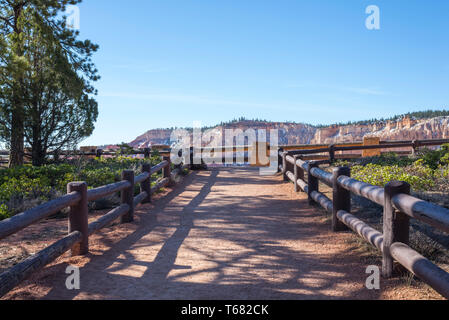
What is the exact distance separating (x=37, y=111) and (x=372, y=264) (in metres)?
12.9

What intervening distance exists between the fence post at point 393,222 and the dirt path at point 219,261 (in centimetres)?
36

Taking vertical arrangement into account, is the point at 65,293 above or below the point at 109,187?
below

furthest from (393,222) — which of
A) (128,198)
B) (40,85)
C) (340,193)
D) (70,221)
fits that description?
(40,85)

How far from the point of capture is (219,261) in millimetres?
4520

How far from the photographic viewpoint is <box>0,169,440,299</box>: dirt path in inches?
142

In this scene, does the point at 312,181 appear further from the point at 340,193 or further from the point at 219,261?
the point at 219,261

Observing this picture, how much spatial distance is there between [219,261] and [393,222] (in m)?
2.10

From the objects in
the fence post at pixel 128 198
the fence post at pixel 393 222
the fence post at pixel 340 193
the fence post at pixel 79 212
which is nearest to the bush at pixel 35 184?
the fence post at pixel 128 198

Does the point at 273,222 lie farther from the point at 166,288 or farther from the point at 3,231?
the point at 3,231

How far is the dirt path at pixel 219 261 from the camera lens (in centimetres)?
361

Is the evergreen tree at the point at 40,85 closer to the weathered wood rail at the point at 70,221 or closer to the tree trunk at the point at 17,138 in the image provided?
the tree trunk at the point at 17,138
